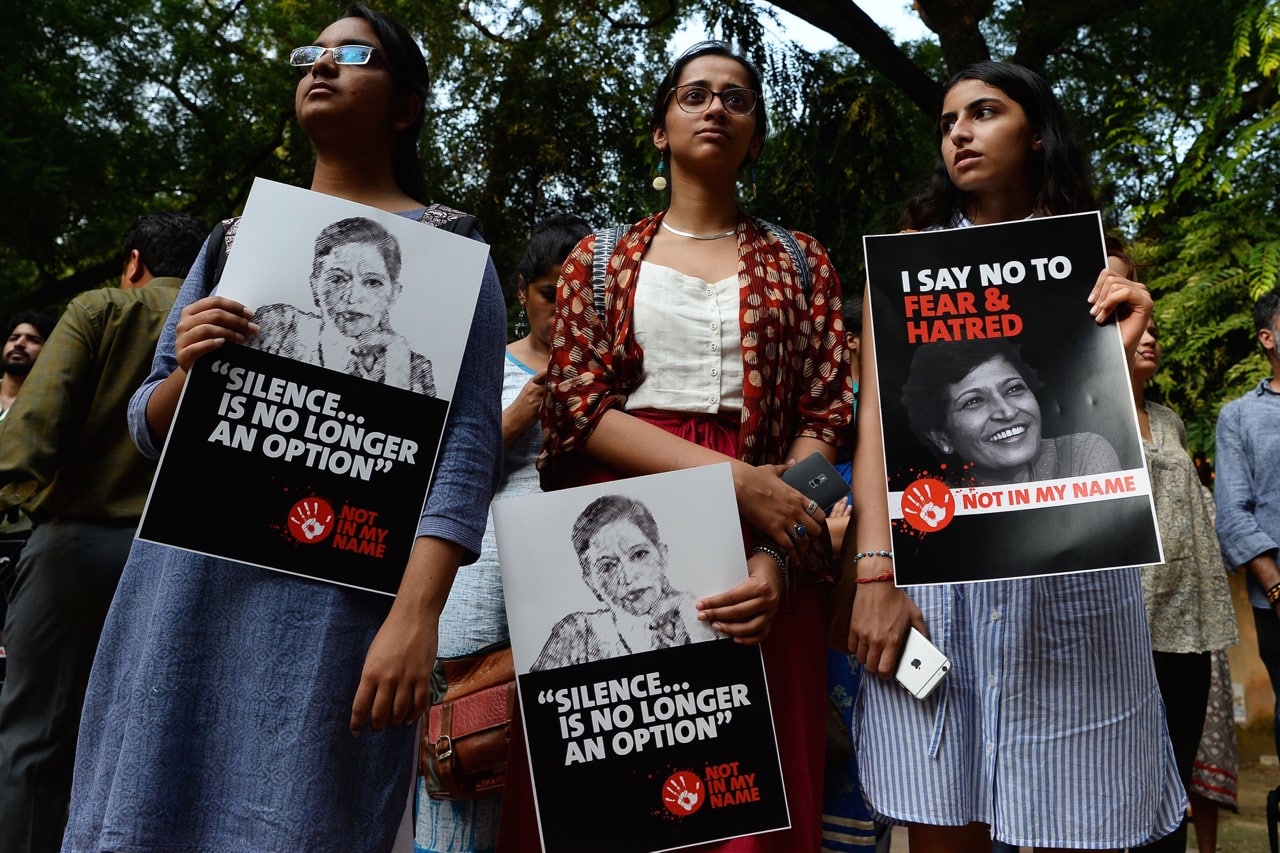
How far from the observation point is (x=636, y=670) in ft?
7.18

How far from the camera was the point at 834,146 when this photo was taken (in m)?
8.97

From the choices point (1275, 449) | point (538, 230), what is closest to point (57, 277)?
point (538, 230)

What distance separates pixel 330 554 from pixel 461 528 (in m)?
0.22

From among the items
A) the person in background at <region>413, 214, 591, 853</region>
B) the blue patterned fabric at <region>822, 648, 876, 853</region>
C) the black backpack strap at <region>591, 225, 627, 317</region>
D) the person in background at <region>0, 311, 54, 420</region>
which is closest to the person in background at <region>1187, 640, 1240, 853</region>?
the blue patterned fabric at <region>822, 648, 876, 853</region>

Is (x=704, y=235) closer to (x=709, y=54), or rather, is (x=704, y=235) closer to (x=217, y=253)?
(x=709, y=54)

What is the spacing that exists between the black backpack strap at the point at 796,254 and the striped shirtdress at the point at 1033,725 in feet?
2.32

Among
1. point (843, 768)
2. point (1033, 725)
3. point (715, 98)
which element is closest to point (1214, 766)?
point (843, 768)

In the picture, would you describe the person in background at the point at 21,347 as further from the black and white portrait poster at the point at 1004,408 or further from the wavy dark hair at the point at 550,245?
the black and white portrait poster at the point at 1004,408

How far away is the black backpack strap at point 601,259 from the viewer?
2.51 metres

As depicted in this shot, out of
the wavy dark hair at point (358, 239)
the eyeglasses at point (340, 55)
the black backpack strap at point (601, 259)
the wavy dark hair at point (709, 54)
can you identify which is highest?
the wavy dark hair at point (709, 54)

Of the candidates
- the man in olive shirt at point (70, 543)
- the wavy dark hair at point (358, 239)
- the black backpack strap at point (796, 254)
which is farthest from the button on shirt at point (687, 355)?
the man in olive shirt at point (70, 543)

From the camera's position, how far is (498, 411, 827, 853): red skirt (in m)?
2.31

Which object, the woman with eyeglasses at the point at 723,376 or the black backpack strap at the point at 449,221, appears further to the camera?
the woman with eyeglasses at the point at 723,376

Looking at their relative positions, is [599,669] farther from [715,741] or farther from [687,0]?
[687,0]
